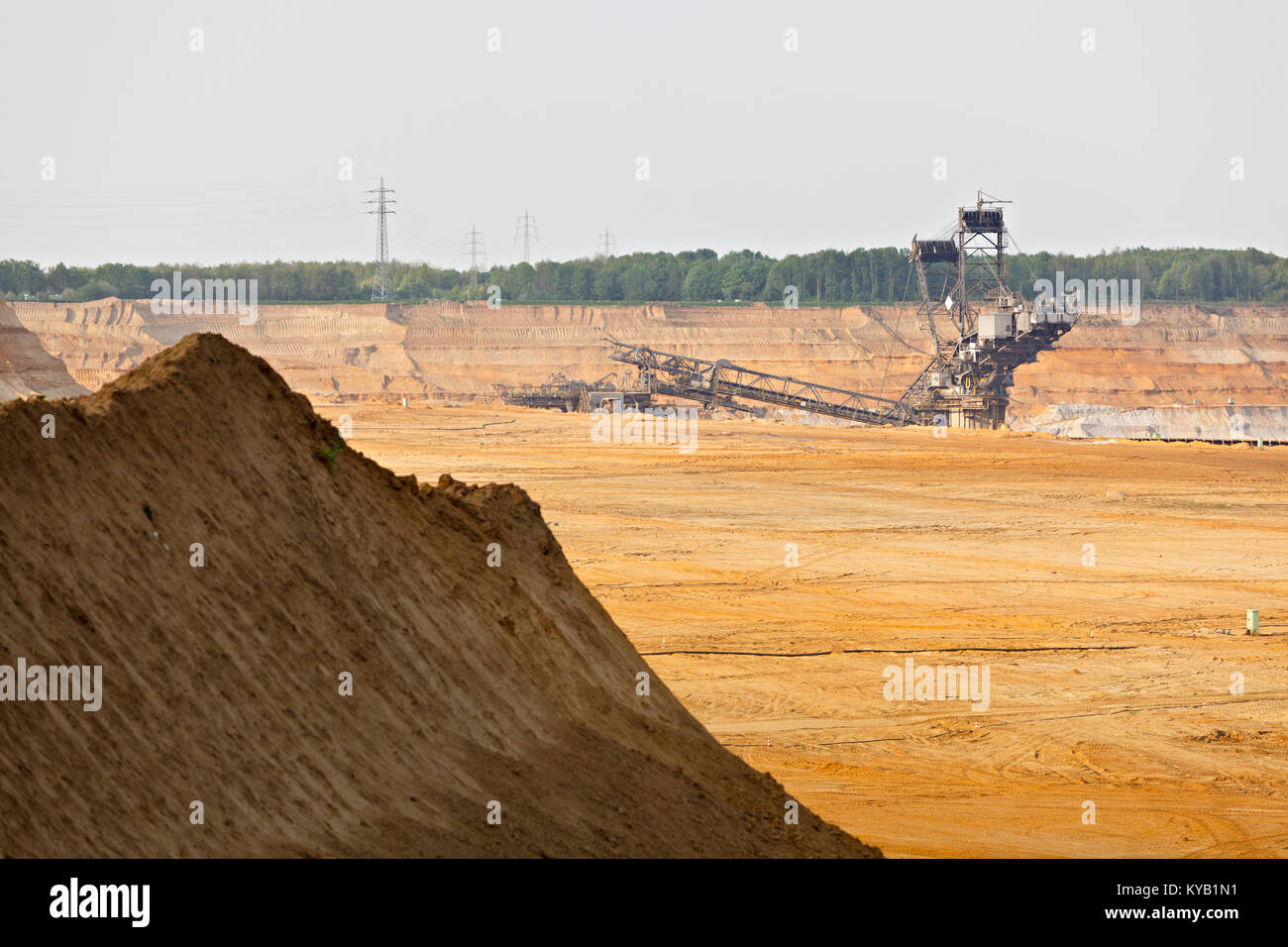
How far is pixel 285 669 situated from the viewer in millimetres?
8070

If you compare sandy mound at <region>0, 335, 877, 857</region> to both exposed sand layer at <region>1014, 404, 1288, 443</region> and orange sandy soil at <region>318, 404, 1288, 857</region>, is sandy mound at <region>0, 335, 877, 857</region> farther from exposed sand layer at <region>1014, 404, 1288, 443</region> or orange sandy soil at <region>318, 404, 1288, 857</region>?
exposed sand layer at <region>1014, 404, 1288, 443</region>

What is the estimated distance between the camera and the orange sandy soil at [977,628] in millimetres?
13328

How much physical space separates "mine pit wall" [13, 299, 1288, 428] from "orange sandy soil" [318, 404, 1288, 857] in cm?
5324

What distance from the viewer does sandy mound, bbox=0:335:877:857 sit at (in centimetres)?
705

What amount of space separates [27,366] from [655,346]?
2885 inches

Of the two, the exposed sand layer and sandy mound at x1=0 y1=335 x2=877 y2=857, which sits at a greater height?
sandy mound at x1=0 y1=335 x2=877 y2=857

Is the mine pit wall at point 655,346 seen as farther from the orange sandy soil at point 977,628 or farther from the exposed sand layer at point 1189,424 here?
the orange sandy soil at point 977,628

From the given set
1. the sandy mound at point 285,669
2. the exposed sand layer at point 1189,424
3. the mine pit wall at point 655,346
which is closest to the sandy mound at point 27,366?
the sandy mound at point 285,669

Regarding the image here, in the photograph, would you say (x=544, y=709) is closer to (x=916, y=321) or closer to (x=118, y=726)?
(x=118, y=726)

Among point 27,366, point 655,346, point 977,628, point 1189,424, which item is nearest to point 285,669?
point 977,628

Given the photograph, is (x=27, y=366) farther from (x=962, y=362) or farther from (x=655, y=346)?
(x=655, y=346)

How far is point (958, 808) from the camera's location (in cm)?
1300

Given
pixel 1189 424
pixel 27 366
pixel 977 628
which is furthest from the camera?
pixel 1189 424

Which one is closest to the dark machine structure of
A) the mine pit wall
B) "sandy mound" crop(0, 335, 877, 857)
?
the mine pit wall
